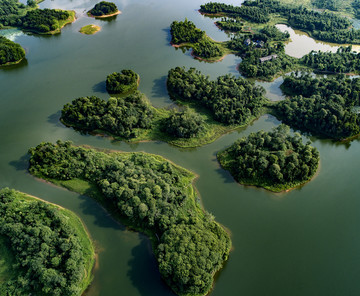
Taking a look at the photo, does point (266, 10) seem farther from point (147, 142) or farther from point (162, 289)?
point (162, 289)

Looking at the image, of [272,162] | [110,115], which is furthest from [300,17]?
[110,115]

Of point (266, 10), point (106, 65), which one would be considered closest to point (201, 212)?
point (106, 65)

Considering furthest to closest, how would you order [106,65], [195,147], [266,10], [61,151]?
[266,10]
[106,65]
[195,147]
[61,151]

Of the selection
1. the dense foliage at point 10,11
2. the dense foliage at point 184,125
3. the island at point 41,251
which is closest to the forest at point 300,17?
the dense foliage at point 184,125

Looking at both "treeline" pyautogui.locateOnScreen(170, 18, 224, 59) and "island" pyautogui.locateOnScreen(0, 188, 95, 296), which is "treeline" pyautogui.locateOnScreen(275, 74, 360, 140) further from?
"island" pyautogui.locateOnScreen(0, 188, 95, 296)

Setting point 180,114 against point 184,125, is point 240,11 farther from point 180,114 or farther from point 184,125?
point 184,125

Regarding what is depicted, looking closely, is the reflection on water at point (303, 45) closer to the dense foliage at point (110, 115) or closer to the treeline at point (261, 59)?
the treeline at point (261, 59)
